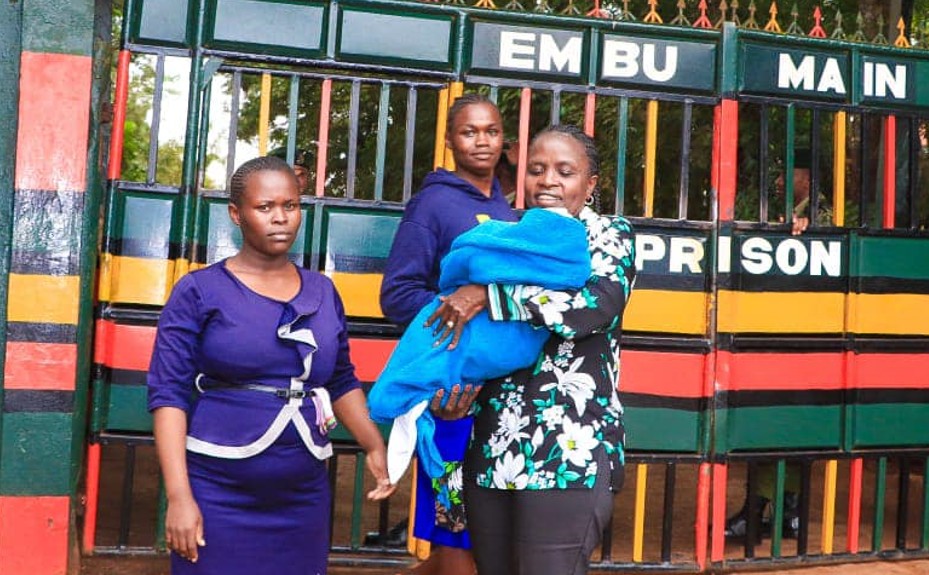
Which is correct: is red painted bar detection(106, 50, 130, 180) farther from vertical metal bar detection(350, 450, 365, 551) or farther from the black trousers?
the black trousers

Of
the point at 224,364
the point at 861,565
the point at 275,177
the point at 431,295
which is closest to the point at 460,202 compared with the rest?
the point at 431,295

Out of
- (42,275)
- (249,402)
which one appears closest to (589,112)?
(42,275)

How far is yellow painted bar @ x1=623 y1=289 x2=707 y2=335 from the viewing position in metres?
4.75

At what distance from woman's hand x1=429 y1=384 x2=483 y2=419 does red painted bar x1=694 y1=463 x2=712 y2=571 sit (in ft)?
7.81

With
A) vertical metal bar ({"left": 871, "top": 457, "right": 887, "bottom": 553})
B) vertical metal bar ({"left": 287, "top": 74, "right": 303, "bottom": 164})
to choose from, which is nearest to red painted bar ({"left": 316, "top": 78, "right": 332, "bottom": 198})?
vertical metal bar ({"left": 287, "top": 74, "right": 303, "bottom": 164})

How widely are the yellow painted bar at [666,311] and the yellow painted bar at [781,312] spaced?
9 centimetres

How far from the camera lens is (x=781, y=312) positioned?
4.89 m

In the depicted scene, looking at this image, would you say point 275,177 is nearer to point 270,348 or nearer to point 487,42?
point 270,348

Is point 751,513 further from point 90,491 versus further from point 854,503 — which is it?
point 90,491

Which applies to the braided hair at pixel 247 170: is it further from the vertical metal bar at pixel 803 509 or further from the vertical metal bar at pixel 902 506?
the vertical metal bar at pixel 902 506

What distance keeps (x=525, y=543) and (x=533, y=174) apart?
34.1 inches

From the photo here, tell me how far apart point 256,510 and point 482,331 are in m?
0.74

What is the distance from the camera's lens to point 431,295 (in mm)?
3312

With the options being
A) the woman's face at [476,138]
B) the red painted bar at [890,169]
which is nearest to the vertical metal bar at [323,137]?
the woman's face at [476,138]
